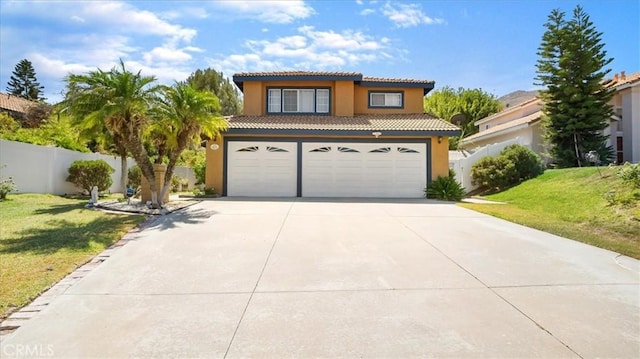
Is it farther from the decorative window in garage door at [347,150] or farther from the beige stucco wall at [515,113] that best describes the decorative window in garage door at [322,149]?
the beige stucco wall at [515,113]

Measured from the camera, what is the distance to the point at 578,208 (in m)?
11.5

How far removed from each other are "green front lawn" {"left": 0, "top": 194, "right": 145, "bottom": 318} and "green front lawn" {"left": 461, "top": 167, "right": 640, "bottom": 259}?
9.09 m

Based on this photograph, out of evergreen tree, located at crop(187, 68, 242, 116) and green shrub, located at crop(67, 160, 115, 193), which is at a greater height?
evergreen tree, located at crop(187, 68, 242, 116)

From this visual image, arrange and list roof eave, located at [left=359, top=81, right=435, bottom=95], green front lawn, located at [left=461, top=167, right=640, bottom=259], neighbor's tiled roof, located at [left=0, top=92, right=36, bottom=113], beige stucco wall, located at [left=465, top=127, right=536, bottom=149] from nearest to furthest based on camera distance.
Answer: green front lawn, located at [left=461, top=167, right=640, bottom=259] < roof eave, located at [left=359, top=81, right=435, bottom=95] < beige stucco wall, located at [left=465, top=127, right=536, bottom=149] < neighbor's tiled roof, located at [left=0, top=92, right=36, bottom=113]

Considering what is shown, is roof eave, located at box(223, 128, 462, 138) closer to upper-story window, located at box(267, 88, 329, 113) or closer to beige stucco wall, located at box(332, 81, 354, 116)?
beige stucco wall, located at box(332, 81, 354, 116)

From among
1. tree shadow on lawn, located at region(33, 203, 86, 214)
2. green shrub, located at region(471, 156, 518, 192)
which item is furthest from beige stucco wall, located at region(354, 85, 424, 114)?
tree shadow on lawn, located at region(33, 203, 86, 214)

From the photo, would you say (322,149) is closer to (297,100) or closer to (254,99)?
(297,100)

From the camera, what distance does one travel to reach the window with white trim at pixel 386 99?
60.7 feet

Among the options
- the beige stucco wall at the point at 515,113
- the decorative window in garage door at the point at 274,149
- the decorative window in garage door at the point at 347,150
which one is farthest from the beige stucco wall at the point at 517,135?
the decorative window in garage door at the point at 274,149

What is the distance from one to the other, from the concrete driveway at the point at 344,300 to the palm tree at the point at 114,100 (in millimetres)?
4318

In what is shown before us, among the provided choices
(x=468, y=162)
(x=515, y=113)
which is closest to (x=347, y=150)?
(x=468, y=162)

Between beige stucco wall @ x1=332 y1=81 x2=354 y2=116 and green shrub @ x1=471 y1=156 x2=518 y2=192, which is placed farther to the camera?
green shrub @ x1=471 y1=156 x2=518 y2=192

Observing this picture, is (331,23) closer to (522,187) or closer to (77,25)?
(77,25)

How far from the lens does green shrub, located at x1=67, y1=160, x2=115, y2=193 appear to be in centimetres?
1491
